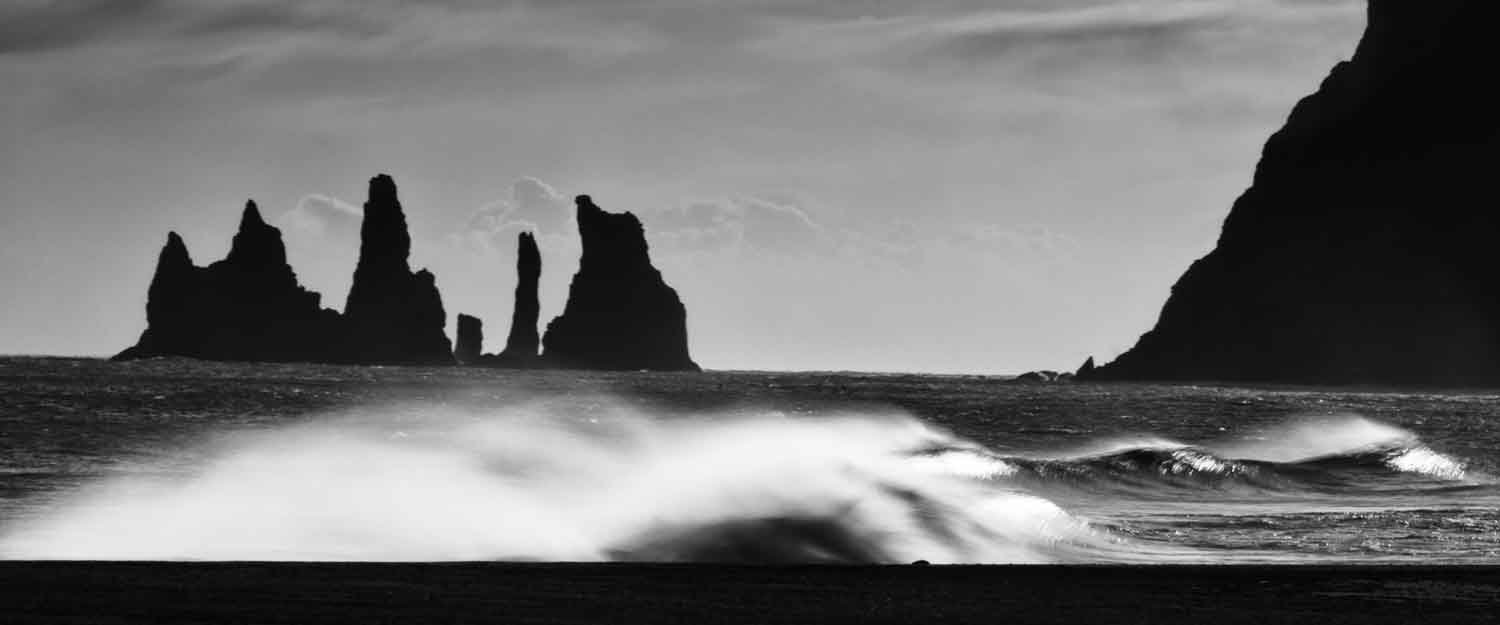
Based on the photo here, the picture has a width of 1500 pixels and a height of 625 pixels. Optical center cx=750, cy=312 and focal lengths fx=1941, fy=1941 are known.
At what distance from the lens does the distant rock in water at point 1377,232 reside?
163125 millimetres

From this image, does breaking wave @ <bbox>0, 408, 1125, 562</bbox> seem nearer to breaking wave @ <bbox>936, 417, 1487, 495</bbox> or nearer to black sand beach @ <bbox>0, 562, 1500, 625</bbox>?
breaking wave @ <bbox>936, 417, 1487, 495</bbox>

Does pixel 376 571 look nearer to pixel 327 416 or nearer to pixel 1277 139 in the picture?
pixel 327 416

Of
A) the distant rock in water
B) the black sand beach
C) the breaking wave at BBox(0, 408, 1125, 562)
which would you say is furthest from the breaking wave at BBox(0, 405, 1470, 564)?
the distant rock in water

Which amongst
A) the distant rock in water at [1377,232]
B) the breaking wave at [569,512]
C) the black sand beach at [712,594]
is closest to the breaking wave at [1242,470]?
the breaking wave at [569,512]

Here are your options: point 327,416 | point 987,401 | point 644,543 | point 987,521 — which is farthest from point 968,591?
point 987,401

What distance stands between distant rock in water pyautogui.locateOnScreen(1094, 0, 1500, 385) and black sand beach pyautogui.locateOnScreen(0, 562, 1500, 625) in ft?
503

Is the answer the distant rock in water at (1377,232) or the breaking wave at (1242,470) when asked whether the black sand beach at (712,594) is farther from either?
the distant rock in water at (1377,232)

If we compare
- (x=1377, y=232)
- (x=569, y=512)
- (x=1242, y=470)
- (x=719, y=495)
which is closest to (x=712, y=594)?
(x=569, y=512)

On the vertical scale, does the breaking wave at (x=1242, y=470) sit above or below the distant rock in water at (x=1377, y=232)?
below

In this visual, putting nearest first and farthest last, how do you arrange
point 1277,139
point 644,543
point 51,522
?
point 644,543 < point 51,522 < point 1277,139

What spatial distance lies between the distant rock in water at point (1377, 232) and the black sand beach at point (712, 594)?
503 feet

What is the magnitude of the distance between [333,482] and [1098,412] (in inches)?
2349

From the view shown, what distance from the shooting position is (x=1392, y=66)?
562ft

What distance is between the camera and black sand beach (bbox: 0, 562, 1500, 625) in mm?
12336
